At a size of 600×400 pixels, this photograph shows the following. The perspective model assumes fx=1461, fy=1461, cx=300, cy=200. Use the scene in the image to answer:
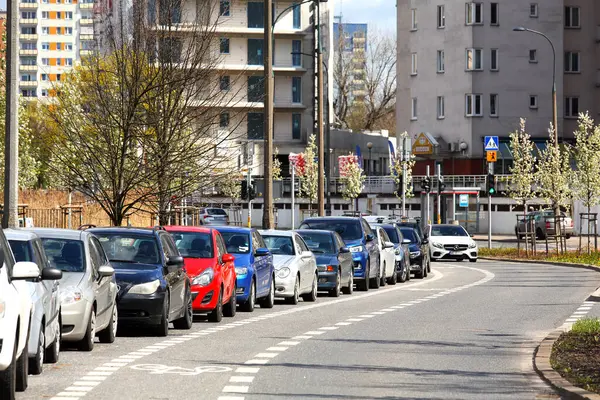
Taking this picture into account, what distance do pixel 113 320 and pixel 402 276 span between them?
24.7 metres

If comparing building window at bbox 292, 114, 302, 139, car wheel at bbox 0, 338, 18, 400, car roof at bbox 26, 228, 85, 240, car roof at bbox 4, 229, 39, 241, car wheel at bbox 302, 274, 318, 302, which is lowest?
car wheel at bbox 302, 274, 318, 302

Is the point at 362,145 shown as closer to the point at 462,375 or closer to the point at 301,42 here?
the point at 301,42

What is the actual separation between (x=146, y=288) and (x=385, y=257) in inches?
787

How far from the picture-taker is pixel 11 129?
24.5m

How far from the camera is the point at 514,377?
15023mm

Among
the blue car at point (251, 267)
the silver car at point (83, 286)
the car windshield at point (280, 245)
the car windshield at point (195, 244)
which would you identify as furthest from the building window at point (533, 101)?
the silver car at point (83, 286)

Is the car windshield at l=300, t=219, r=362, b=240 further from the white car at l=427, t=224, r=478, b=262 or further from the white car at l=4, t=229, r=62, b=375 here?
the white car at l=427, t=224, r=478, b=262

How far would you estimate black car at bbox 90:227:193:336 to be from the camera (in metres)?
20.0

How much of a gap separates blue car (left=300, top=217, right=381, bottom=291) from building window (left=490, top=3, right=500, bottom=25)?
64028mm

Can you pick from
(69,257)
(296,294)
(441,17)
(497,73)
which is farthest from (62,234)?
(441,17)

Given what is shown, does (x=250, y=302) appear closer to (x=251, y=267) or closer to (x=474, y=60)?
(x=251, y=267)

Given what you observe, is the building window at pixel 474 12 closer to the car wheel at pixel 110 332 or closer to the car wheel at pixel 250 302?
the car wheel at pixel 250 302

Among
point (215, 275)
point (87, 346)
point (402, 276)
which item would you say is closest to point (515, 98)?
point (402, 276)

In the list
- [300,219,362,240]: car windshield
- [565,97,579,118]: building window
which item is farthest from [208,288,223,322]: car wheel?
[565,97,579,118]: building window
